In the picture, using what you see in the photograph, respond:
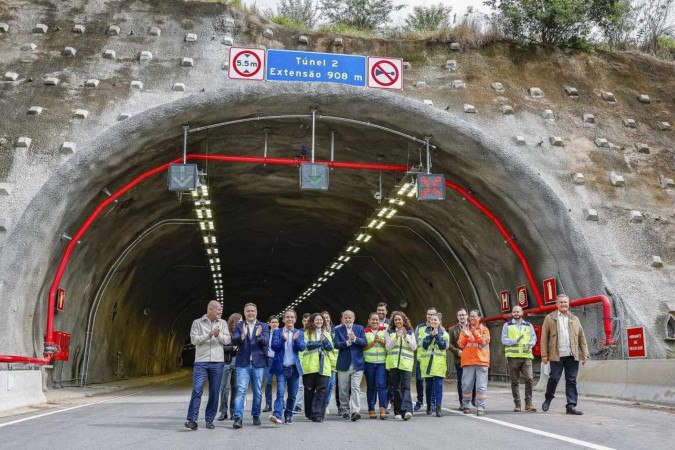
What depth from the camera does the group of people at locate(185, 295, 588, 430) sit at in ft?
36.5

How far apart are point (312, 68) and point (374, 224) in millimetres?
9027

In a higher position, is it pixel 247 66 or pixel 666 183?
pixel 247 66

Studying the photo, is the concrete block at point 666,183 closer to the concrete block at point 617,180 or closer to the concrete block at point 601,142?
the concrete block at point 617,180

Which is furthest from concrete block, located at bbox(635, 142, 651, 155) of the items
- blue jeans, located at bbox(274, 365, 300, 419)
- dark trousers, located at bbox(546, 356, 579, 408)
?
blue jeans, located at bbox(274, 365, 300, 419)

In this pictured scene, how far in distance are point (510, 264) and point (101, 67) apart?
40.1ft

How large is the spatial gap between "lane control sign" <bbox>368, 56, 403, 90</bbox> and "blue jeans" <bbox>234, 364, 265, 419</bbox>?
9927 mm

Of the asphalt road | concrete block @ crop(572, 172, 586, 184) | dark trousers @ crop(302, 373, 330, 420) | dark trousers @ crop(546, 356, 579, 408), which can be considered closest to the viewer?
the asphalt road

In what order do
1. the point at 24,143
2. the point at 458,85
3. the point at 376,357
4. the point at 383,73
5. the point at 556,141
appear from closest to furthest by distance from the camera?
the point at 376,357 < the point at 24,143 < the point at 383,73 < the point at 556,141 < the point at 458,85

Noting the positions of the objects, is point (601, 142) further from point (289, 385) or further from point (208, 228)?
point (208, 228)

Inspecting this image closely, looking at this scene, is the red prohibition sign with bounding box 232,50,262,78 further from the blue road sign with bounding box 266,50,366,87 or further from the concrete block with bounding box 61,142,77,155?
the concrete block with bounding box 61,142,77,155

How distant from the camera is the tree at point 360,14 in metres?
29.2

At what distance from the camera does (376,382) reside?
12773 millimetres

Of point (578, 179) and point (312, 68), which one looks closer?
point (312, 68)

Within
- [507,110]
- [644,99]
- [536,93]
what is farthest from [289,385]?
[644,99]
